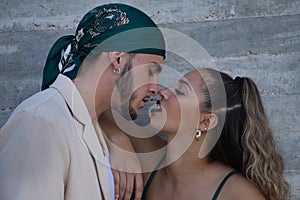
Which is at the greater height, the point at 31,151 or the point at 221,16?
the point at 221,16

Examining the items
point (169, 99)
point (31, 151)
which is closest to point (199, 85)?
point (169, 99)

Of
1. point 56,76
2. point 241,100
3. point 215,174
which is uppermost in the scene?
point 56,76

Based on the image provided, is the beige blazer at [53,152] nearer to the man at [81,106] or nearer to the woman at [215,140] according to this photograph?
the man at [81,106]

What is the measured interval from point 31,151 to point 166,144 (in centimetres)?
84

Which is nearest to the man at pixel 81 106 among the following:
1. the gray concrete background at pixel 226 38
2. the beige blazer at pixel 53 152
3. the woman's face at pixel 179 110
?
the beige blazer at pixel 53 152

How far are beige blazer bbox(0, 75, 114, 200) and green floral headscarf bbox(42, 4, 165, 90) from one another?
0.12 meters

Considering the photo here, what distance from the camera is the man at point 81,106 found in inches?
62.7

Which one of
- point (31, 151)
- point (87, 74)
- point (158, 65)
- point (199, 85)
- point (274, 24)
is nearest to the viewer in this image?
point (31, 151)

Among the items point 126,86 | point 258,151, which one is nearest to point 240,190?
point 258,151

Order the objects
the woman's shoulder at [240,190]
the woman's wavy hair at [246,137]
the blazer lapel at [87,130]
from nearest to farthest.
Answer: the blazer lapel at [87,130] < the woman's shoulder at [240,190] < the woman's wavy hair at [246,137]

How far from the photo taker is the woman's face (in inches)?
84.4

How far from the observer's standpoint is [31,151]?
159 centimetres

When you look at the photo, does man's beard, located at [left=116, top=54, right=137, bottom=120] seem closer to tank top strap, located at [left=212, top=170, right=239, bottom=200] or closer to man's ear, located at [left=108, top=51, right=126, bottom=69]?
man's ear, located at [left=108, top=51, right=126, bottom=69]

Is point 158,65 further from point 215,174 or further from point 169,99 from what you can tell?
point 215,174
